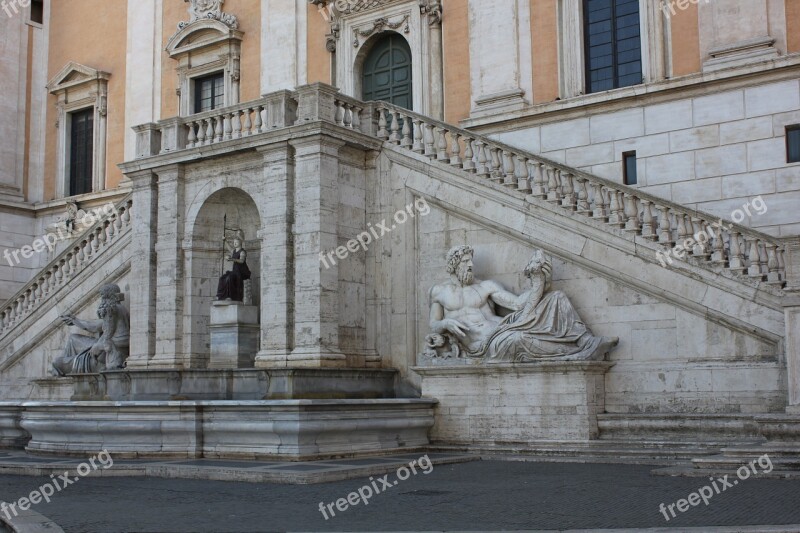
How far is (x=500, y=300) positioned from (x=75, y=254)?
38.2 ft

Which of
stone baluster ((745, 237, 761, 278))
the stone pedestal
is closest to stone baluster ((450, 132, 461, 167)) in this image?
the stone pedestal

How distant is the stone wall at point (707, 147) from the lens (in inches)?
775

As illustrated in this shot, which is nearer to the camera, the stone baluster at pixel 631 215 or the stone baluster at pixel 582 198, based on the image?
the stone baluster at pixel 631 215

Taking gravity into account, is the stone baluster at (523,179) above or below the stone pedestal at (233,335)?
above

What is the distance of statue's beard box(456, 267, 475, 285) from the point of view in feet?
59.6

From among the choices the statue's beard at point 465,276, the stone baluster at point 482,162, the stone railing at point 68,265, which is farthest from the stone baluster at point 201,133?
the statue's beard at point 465,276

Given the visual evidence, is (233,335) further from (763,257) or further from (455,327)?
(763,257)

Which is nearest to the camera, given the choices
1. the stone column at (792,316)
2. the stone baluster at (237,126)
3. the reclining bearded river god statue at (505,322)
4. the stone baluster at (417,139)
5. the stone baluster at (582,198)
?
the stone column at (792,316)

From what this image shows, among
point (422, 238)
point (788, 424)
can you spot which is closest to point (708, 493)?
point (788, 424)

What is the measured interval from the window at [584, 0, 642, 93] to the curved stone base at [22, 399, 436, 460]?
8.71 metres

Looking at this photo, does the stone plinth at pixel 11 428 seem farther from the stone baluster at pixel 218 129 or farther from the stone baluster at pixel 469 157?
the stone baluster at pixel 469 157

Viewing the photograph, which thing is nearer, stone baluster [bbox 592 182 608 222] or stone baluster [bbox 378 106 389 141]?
stone baluster [bbox 592 182 608 222]

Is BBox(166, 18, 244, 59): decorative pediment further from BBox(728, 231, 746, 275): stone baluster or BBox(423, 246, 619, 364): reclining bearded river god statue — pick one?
BBox(728, 231, 746, 275): stone baluster

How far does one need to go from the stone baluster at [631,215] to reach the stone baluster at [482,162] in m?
2.66
